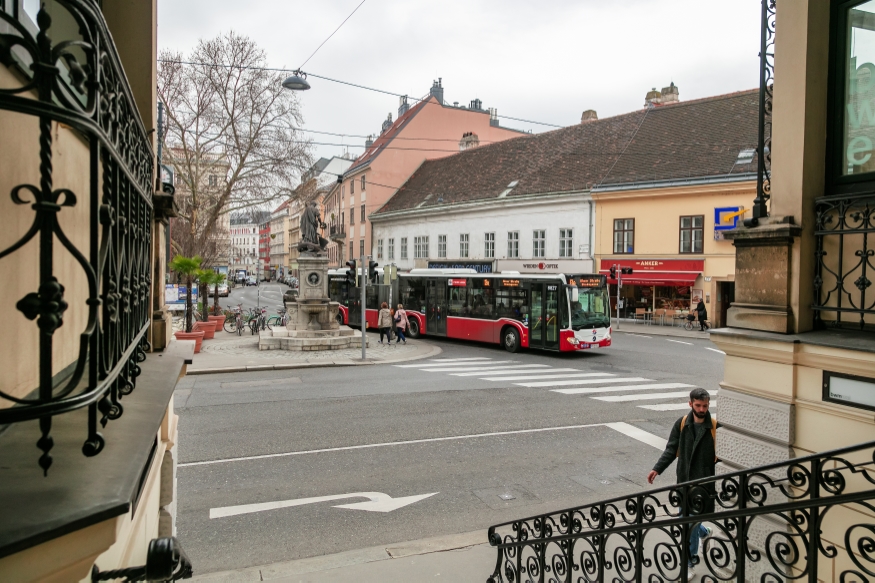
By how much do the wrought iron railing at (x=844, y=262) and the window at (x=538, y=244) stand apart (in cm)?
3095

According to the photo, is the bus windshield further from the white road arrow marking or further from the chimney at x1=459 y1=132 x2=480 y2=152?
the chimney at x1=459 y1=132 x2=480 y2=152

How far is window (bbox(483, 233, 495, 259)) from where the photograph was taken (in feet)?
126

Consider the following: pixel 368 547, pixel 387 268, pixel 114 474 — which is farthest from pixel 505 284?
pixel 114 474

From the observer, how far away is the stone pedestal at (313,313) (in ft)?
72.3

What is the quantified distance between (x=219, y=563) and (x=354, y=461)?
322cm

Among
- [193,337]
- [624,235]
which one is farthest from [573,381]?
[624,235]

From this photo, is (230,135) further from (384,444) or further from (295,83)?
(384,444)

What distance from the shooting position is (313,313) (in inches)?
886

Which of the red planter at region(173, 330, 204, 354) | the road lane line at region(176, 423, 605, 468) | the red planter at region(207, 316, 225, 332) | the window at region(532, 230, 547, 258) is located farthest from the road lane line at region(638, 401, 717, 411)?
the window at region(532, 230, 547, 258)

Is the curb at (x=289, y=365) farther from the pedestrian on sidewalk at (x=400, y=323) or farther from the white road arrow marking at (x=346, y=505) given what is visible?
the white road arrow marking at (x=346, y=505)

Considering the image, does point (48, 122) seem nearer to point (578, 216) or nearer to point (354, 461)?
point (354, 461)

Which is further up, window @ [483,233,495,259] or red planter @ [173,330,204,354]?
window @ [483,233,495,259]

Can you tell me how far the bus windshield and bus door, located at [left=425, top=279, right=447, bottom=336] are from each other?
20.4 feet

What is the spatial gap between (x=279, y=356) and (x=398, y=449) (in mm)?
11135
